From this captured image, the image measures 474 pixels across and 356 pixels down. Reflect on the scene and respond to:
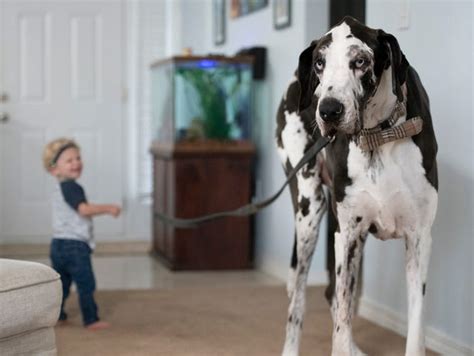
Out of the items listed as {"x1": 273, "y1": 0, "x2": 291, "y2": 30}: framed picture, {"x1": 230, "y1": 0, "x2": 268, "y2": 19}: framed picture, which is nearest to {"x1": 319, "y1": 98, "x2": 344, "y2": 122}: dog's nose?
{"x1": 273, "y1": 0, "x2": 291, "y2": 30}: framed picture

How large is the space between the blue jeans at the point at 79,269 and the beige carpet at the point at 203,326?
0.29ft

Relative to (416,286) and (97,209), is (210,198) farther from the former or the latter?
(416,286)

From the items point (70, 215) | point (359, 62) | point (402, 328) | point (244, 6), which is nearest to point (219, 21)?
point (244, 6)

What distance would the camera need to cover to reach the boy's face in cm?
408

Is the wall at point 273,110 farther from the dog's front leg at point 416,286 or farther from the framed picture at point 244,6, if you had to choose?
the dog's front leg at point 416,286

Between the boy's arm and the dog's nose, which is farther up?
the dog's nose

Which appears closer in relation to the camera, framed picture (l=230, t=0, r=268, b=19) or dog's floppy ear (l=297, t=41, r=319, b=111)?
dog's floppy ear (l=297, t=41, r=319, b=111)

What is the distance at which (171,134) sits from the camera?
18.7ft

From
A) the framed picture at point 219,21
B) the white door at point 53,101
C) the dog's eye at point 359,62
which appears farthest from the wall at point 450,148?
the white door at point 53,101

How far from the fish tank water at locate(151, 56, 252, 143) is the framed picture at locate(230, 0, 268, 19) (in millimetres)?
419

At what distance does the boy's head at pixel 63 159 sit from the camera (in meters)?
4.08

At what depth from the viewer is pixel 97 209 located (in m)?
3.98

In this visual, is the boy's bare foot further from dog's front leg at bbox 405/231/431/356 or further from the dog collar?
the dog collar

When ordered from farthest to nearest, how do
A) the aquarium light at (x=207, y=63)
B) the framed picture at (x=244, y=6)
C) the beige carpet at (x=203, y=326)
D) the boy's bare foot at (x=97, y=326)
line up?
the framed picture at (x=244, y=6)
the aquarium light at (x=207, y=63)
the boy's bare foot at (x=97, y=326)
the beige carpet at (x=203, y=326)
